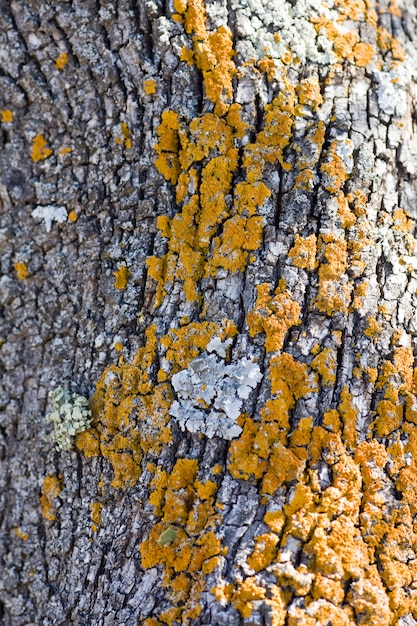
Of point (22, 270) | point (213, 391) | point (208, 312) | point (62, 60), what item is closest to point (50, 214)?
point (22, 270)

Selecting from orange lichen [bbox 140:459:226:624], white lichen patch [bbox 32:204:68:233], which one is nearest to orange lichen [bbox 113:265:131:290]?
white lichen patch [bbox 32:204:68:233]

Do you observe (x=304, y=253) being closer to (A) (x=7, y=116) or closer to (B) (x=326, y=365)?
(B) (x=326, y=365)

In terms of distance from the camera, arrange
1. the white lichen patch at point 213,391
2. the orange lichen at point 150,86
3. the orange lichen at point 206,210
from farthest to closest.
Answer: the orange lichen at point 150,86, the orange lichen at point 206,210, the white lichen patch at point 213,391

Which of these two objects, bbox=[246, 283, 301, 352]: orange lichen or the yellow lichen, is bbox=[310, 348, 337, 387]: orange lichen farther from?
the yellow lichen

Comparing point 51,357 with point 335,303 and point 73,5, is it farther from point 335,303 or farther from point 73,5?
point 73,5

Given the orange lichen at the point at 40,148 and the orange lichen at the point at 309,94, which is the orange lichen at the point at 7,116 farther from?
the orange lichen at the point at 309,94

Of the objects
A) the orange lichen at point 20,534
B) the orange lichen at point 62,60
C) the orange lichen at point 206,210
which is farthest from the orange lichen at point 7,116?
the orange lichen at point 20,534

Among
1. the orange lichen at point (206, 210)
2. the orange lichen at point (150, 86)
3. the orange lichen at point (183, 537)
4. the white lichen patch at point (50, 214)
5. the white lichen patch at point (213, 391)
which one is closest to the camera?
the orange lichen at point (183, 537)
